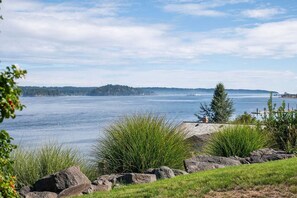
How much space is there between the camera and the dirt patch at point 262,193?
7.28 m

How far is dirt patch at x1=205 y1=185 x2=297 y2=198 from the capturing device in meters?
7.28

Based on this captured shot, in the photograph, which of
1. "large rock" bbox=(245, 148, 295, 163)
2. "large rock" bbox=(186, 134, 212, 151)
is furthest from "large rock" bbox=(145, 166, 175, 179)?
"large rock" bbox=(186, 134, 212, 151)

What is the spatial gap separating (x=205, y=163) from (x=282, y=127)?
4.93 m

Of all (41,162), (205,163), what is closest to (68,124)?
(41,162)

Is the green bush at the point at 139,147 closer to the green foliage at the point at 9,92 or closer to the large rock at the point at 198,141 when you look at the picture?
the large rock at the point at 198,141

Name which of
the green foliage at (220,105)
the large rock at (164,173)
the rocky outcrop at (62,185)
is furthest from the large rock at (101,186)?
the green foliage at (220,105)

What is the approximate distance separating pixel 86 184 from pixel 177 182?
6.03 ft

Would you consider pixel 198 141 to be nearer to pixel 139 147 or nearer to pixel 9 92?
pixel 139 147

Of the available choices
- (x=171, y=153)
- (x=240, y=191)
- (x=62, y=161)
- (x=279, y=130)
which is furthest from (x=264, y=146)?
(x=240, y=191)

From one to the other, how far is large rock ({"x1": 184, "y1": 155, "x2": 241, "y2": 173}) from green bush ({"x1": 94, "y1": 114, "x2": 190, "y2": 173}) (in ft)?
1.86

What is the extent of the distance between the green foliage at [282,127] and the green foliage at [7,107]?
1009cm

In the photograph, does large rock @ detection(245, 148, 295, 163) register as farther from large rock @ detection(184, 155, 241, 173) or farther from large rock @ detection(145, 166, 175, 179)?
large rock @ detection(145, 166, 175, 179)

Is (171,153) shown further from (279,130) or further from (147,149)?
(279,130)

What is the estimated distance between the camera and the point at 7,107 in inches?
197
